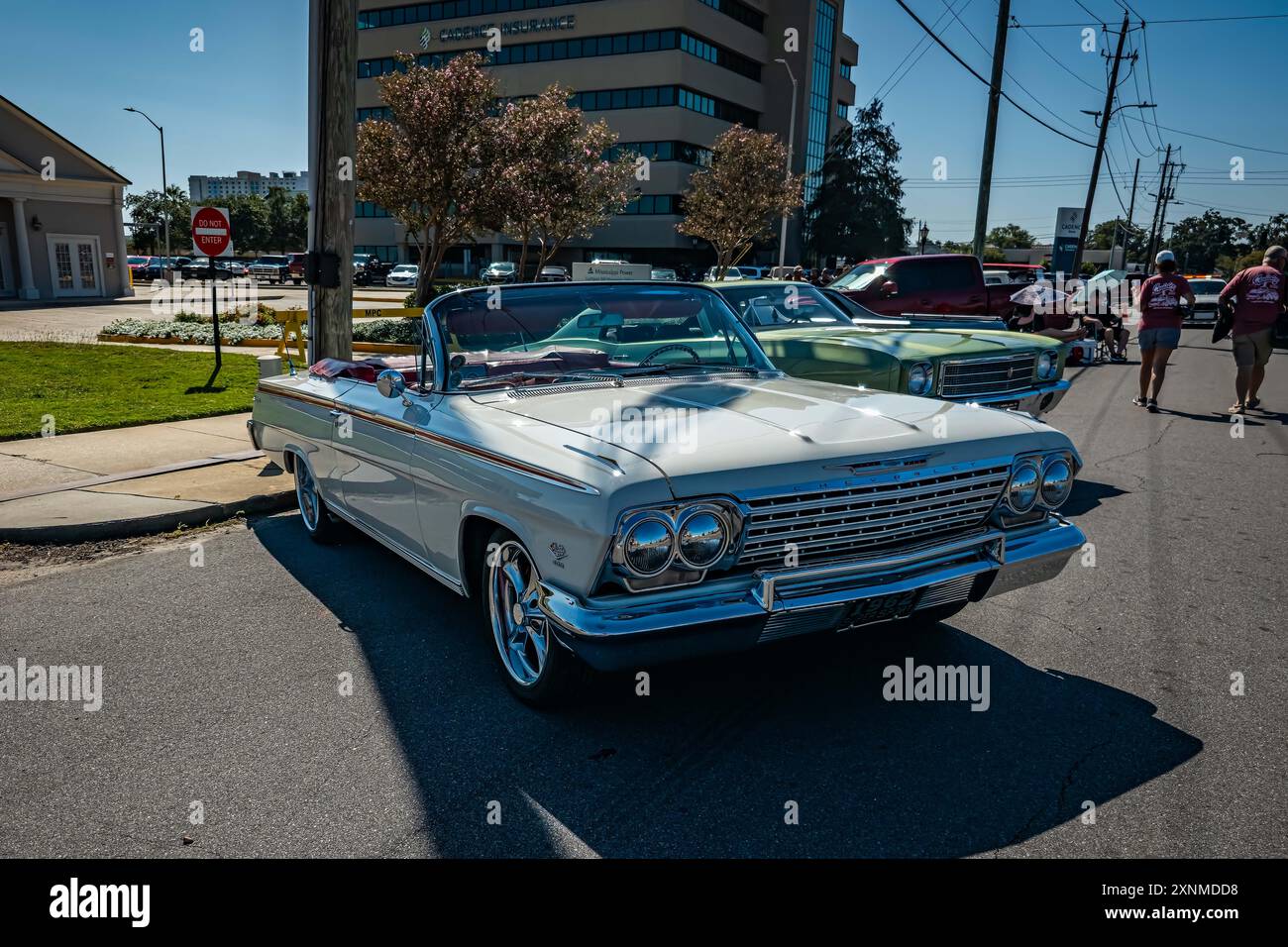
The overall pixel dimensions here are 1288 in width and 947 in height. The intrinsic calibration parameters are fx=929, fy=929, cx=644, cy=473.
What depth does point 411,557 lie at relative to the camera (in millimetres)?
4328

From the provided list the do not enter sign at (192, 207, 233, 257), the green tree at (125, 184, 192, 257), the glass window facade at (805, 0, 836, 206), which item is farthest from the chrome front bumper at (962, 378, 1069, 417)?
the green tree at (125, 184, 192, 257)

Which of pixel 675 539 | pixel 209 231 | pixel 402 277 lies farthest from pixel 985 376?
pixel 402 277

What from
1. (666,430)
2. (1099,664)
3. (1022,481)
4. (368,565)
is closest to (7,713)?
(368,565)

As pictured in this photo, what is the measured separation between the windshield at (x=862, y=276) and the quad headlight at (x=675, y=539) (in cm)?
1098

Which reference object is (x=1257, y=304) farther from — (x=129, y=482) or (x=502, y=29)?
(x=502, y=29)

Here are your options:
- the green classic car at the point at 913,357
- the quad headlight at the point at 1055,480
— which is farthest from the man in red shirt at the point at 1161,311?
the quad headlight at the point at 1055,480

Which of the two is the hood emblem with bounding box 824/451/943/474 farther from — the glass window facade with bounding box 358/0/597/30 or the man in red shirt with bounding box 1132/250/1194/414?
the glass window facade with bounding box 358/0/597/30

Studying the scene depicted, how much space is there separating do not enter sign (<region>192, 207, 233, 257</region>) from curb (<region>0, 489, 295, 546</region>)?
6182 millimetres

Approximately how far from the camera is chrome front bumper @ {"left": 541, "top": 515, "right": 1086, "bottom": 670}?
9.48 feet

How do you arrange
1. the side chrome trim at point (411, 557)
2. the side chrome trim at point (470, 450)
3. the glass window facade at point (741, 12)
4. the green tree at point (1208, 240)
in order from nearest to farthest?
1. the side chrome trim at point (470, 450)
2. the side chrome trim at point (411, 557)
3. the glass window facade at point (741, 12)
4. the green tree at point (1208, 240)

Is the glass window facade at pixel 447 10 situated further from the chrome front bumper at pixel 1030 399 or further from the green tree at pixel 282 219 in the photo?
the chrome front bumper at pixel 1030 399

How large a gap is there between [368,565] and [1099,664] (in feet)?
12.6

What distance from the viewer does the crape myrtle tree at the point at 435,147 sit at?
2053 centimetres

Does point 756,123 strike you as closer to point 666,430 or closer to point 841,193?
point 841,193
